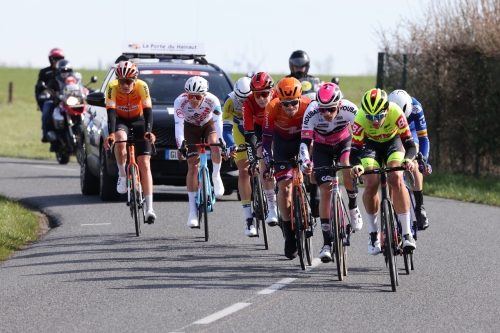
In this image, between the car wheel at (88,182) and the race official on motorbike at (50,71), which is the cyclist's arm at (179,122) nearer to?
the car wheel at (88,182)

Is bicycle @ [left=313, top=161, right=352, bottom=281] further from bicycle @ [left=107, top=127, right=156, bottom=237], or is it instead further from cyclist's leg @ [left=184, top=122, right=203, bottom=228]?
bicycle @ [left=107, top=127, right=156, bottom=237]

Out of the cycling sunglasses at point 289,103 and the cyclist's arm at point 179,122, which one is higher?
the cycling sunglasses at point 289,103

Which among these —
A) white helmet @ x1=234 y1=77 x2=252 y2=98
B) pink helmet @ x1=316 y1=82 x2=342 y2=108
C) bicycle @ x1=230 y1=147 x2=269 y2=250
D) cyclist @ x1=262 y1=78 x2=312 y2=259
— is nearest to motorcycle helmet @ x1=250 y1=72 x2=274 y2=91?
cyclist @ x1=262 y1=78 x2=312 y2=259

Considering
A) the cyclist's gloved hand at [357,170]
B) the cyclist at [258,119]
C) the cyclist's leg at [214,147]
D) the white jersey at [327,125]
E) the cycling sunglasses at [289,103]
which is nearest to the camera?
the cyclist's gloved hand at [357,170]

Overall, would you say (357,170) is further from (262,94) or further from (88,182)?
(88,182)

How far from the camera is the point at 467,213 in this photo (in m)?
16.7

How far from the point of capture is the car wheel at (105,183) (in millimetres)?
17500

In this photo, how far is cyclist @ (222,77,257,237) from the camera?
1299cm

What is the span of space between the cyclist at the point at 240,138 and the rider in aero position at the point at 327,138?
1.53 meters

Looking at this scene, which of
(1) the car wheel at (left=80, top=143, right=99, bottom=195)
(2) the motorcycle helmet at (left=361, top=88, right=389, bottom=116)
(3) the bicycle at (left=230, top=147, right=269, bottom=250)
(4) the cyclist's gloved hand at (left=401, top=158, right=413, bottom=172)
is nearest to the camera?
(4) the cyclist's gloved hand at (left=401, top=158, right=413, bottom=172)

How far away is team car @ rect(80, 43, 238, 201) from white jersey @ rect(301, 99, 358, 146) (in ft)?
18.4

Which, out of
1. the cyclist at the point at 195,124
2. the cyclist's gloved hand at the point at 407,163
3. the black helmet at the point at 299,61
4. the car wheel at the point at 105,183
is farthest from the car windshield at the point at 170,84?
the cyclist's gloved hand at the point at 407,163

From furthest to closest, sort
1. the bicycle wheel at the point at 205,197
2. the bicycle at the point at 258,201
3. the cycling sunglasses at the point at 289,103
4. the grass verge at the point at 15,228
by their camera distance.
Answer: the bicycle wheel at the point at 205,197 < the grass verge at the point at 15,228 < the bicycle at the point at 258,201 < the cycling sunglasses at the point at 289,103

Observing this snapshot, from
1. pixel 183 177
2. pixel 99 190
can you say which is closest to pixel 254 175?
pixel 183 177
